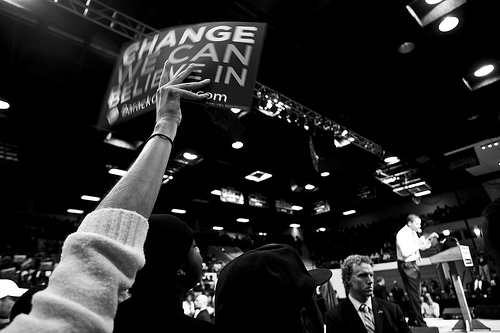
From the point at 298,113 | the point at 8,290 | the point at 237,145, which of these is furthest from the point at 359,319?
the point at 237,145

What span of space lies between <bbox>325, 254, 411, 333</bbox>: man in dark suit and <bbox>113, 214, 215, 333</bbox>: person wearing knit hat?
2.31 metres

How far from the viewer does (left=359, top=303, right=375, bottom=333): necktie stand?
3.21 metres

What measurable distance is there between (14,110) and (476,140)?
13.4 metres

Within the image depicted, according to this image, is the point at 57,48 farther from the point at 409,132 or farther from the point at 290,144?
the point at 409,132

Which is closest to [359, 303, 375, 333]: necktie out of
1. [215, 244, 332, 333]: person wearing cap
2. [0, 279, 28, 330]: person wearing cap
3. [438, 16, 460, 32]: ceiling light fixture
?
[215, 244, 332, 333]: person wearing cap

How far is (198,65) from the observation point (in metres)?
1.47

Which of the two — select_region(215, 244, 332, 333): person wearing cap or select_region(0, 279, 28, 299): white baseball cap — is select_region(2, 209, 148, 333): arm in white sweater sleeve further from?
select_region(0, 279, 28, 299): white baseball cap

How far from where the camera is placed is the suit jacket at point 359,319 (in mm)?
3133

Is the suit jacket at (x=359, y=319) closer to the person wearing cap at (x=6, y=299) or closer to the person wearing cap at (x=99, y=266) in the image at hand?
the person wearing cap at (x=6, y=299)

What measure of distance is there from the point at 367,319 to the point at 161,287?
2843mm

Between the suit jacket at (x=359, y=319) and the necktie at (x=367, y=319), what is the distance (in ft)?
Answer: 0.20

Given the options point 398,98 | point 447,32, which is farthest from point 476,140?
point 447,32

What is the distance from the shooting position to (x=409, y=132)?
30.4 ft

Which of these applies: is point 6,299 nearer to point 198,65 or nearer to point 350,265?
point 198,65
